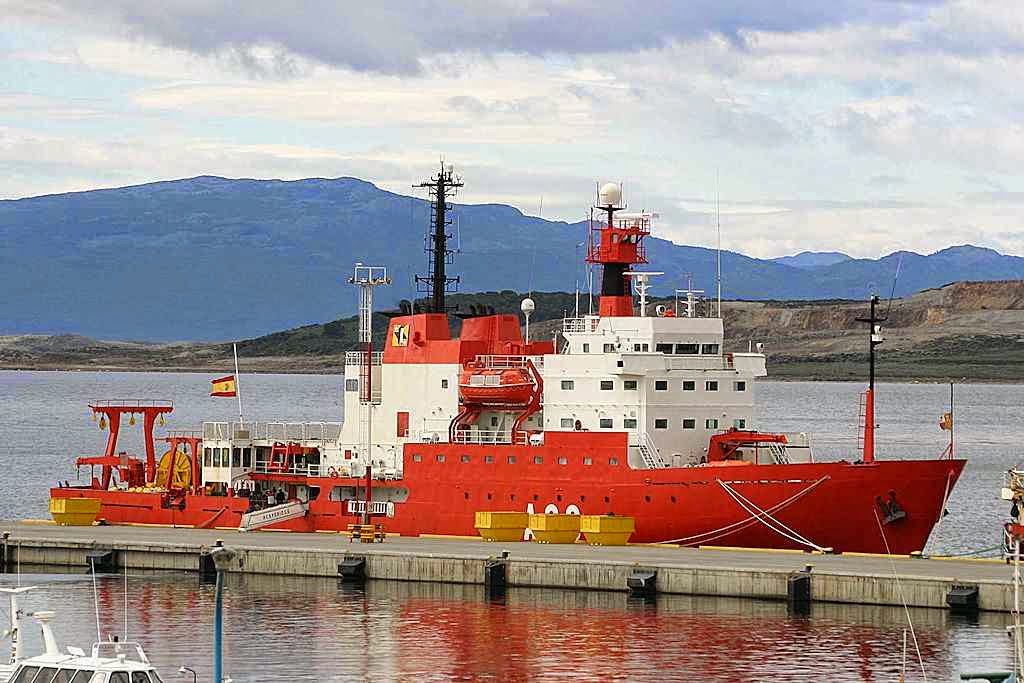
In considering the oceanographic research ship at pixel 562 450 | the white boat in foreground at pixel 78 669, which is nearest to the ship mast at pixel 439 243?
the oceanographic research ship at pixel 562 450

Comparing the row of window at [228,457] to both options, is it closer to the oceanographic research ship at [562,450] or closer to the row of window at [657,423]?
the oceanographic research ship at [562,450]

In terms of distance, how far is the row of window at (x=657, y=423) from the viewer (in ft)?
132

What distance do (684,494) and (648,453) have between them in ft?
3.93

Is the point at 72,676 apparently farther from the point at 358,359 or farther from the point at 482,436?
the point at 358,359

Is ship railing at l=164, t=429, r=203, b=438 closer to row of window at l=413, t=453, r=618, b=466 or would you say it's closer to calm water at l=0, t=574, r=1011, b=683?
row of window at l=413, t=453, r=618, b=466

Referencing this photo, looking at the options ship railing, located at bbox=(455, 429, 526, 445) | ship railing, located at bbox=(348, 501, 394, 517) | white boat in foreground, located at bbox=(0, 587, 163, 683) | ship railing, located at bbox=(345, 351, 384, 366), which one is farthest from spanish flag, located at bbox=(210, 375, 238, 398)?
white boat in foreground, located at bbox=(0, 587, 163, 683)

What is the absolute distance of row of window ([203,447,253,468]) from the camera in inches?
1781

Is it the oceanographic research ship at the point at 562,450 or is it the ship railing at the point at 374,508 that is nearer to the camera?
the oceanographic research ship at the point at 562,450

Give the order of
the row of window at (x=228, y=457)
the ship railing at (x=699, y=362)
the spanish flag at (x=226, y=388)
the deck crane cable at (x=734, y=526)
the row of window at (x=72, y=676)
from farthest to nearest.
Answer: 1. the row of window at (x=228, y=457)
2. the spanish flag at (x=226, y=388)
3. the ship railing at (x=699, y=362)
4. the deck crane cable at (x=734, y=526)
5. the row of window at (x=72, y=676)

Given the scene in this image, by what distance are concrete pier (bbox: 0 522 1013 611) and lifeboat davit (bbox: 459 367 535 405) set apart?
129 inches

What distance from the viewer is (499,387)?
4188 centimetres

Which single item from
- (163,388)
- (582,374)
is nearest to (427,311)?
(582,374)

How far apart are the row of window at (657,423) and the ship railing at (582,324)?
206 centimetres

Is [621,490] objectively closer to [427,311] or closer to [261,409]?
[427,311]
